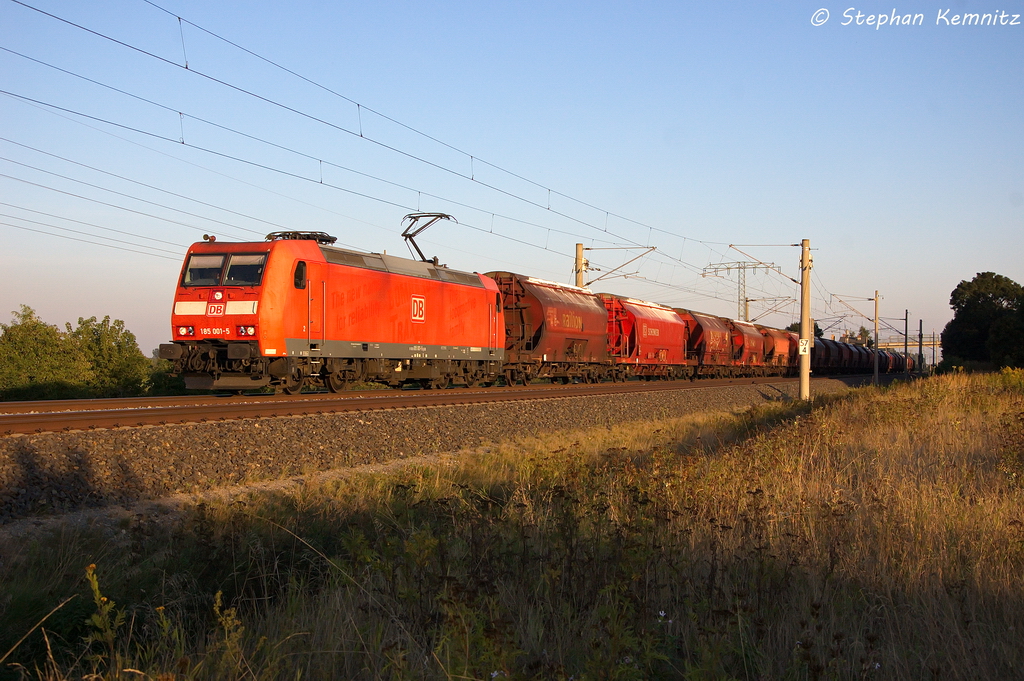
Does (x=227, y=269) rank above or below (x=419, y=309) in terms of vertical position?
above

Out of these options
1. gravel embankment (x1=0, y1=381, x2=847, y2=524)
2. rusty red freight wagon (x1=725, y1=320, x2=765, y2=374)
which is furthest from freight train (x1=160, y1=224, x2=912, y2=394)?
rusty red freight wagon (x1=725, y1=320, x2=765, y2=374)

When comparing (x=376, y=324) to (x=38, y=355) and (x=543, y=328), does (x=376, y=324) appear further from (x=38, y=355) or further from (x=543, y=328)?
(x=38, y=355)

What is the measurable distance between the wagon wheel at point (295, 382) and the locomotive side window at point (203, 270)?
2.60 metres

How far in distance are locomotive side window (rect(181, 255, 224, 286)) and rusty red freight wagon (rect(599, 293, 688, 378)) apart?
18.1 meters

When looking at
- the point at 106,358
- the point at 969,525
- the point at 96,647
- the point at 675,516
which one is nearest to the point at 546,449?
the point at 675,516

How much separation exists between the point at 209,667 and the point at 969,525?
564 centimetres

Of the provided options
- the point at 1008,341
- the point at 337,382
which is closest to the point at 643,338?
the point at 337,382

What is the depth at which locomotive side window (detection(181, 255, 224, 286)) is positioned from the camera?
1738cm

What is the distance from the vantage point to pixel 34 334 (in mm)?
35906

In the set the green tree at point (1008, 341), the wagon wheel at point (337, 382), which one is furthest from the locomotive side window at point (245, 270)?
the green tree at point (1008, 341)

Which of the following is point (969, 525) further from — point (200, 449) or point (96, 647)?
point (200, 449)

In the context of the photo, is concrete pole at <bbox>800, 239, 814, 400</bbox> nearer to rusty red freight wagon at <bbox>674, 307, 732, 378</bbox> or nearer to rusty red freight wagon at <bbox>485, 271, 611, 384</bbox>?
rusty red freight wagon at <bbox>485, 271, 611, 384</bbox>

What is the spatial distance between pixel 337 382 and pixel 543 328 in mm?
8894

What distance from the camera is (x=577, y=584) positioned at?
5.16m
